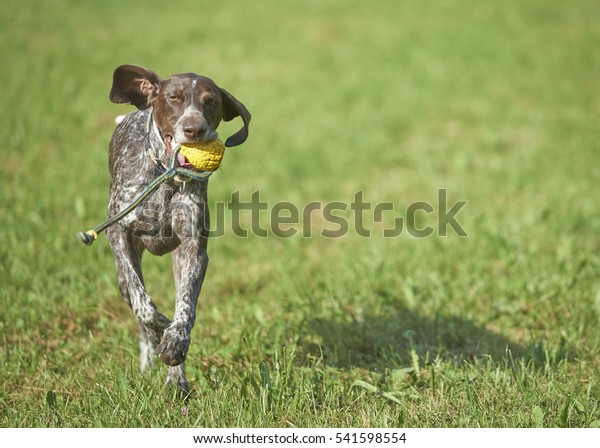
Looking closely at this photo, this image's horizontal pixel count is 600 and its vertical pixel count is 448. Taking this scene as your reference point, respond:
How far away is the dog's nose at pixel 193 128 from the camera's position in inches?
141

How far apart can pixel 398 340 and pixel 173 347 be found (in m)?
2.35

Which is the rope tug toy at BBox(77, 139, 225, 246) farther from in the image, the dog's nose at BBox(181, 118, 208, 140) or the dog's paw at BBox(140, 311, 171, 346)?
the dog's paw at BBox(140, 311, 171, 346)

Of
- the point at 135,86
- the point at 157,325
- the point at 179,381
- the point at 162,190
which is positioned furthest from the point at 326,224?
the point at 157,325

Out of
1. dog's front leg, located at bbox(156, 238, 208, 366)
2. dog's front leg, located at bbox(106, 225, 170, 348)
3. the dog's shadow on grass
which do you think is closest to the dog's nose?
dog's front leg, located at bbox(156, 238, 208, 366)

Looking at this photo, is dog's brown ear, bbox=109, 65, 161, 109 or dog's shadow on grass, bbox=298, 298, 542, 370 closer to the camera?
dog's brown ear, bbox=109, 65, 161, 109

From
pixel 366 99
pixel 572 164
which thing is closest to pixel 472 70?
pixel 366 99

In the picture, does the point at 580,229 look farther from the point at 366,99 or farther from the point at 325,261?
the point at 366,99

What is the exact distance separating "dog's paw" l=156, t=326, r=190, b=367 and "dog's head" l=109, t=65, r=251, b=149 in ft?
3.40

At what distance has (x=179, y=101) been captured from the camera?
3.77 meters

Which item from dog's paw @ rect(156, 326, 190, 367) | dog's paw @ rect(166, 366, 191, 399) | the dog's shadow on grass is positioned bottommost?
the dog's shadow on grass

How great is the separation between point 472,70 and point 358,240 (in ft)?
22.3

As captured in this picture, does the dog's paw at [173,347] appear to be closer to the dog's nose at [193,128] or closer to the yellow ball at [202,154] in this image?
the yellow ball at [202,154]

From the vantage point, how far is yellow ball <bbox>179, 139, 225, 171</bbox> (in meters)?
3.64

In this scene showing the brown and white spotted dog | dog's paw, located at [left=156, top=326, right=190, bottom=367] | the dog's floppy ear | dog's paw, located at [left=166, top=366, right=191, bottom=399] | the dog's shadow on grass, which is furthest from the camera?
the dog's shadow on grass
